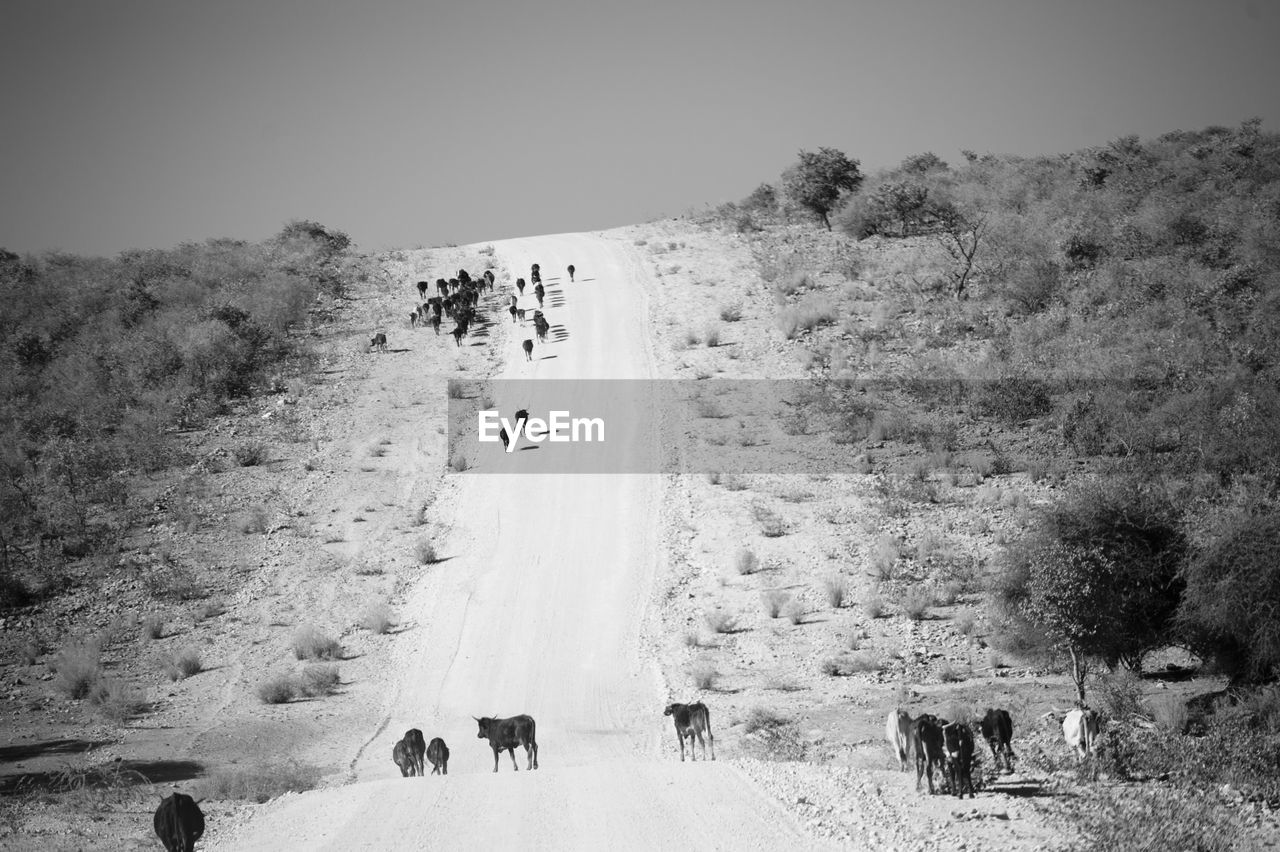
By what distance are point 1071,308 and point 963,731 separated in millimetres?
29440

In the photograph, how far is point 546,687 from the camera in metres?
20.1

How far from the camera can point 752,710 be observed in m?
17.5

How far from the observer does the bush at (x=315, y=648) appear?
2156 centimetres

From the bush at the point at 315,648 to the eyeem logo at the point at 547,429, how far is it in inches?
432

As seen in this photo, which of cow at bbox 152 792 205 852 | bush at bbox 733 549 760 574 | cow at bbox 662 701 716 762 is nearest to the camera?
cow at bbox 152 792 205 852

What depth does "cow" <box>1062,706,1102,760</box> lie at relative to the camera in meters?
12.9

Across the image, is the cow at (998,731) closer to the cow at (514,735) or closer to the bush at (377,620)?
the cow at (514,735)

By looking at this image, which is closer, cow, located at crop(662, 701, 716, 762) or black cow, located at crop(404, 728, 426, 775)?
cow, located at crop(662, 701, 716, 762)

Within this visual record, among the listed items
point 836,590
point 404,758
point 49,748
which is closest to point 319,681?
point 49,748

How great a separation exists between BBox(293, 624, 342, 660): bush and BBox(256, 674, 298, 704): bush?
1326 millimetres

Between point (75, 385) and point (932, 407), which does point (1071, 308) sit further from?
point (75, 385)

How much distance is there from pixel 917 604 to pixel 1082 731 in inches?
309

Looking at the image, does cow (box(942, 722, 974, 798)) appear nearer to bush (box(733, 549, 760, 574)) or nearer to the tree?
bush (box(733, 549, 760, 574))

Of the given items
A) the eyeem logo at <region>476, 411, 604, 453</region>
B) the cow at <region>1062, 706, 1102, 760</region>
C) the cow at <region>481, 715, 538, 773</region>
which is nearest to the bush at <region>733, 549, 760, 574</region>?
the eyeem logo at <region>476, 411, 604, 453</region>
